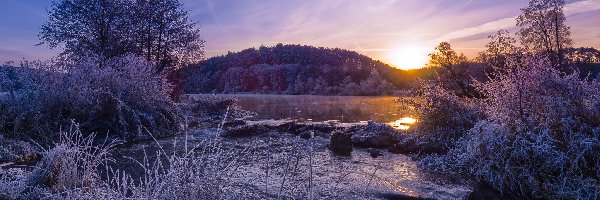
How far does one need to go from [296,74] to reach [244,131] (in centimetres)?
12473

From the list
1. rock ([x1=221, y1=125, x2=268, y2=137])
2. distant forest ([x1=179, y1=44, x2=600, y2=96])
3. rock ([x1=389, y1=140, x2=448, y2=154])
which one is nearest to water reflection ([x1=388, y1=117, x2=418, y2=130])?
rock ([x1=389, y1=140, x2=448, y2=154])

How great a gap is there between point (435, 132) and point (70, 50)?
24.8m

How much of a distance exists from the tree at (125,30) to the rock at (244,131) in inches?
455

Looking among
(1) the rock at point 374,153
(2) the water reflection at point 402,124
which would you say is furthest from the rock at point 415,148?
(2) the water reflection at point 402,124

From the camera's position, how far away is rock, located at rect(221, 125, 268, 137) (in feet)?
63.3

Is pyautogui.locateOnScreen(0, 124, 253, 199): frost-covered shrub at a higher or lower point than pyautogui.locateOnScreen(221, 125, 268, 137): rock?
higher

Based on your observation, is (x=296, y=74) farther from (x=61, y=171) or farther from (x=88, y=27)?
(x=61, y=171)

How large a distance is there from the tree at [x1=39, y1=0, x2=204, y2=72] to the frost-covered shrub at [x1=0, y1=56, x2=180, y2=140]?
9.15m

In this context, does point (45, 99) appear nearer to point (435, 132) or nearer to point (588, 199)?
point (435, 132)

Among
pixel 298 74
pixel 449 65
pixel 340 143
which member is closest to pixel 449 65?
pixel 449 65

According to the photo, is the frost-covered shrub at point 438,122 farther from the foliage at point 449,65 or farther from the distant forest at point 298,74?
the distant forest at point 298,74

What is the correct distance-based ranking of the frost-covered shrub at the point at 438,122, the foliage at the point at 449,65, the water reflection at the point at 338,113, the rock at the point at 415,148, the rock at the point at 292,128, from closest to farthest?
the rock at the point at 415,148 < the frost-covered shrub at the point at 438,122 < the rock at the point at 292,128 < the water reflection at the point at 338,113 < the foliage at the point at 449,65

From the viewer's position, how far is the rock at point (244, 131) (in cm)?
1928

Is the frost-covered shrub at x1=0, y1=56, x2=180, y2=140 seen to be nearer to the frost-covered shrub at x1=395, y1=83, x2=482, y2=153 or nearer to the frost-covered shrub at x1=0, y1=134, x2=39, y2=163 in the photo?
the frost-covered shrub at x1=0, y1=134, x2=39, y2=163
